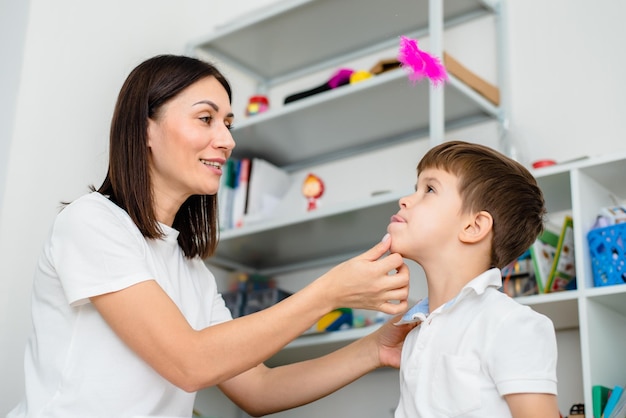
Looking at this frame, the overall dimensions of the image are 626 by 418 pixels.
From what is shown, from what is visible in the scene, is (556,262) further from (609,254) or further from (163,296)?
(163,296)

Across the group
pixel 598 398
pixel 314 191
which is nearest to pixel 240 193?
pixel 314 191

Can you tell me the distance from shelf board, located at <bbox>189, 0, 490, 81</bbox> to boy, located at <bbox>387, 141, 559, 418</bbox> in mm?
1239

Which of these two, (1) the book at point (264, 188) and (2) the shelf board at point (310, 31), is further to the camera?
(1) the book at point (264, 188)

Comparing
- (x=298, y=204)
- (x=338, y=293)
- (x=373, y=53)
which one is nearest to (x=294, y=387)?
(x=338, y=293)

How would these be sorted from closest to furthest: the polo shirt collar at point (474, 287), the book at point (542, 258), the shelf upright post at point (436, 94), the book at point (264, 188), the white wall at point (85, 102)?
the polo shirt collar at point (474, 287)
the book at point (542, 258)
the shelf upright post at point (436, 94)
the white wall at point (85, 102)
the book at point (264, 188)

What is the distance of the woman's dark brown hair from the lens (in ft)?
5.33

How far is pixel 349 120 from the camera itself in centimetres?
263

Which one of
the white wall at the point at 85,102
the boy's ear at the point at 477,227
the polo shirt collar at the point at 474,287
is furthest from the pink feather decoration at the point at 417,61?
the white wall at the point at 85,102

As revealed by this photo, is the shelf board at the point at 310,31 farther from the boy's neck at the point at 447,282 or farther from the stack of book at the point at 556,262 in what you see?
the boy's neck at the point at 447,282

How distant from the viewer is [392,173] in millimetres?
2709

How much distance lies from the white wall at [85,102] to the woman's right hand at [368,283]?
3.79ft

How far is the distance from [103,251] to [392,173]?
1.45 meters

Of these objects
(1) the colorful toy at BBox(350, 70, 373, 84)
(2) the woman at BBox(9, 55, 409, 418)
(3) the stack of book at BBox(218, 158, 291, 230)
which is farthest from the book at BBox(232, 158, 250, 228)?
(2) the woman at BBox(9, 55, 409, 418)

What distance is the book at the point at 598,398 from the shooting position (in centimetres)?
175
